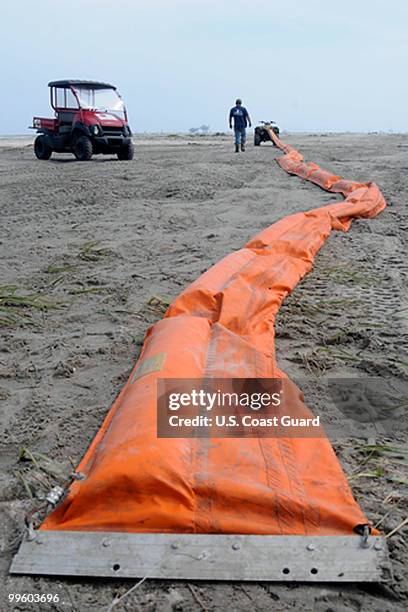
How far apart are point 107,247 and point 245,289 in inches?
91.2

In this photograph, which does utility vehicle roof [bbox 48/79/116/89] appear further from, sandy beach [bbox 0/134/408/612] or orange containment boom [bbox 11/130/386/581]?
orange containment boom [bbox 11/130/386/581]

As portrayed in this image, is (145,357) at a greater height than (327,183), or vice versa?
(327,183)

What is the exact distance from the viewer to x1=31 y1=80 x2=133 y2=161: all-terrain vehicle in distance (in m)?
12.1

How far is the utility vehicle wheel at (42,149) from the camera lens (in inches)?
512

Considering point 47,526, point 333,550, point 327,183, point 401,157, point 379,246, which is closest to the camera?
point 333,550

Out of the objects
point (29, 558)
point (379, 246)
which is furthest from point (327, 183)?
point (29, 558)

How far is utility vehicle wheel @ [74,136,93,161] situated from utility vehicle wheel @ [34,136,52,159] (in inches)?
35.0

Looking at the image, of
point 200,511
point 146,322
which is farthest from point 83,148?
point 200,511

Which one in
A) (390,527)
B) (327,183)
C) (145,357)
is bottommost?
(390,527)

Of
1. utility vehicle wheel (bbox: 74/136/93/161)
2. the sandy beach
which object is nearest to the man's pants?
utility vehicle wheel (bbox: 74/136/93/161)

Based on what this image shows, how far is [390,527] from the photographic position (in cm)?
184

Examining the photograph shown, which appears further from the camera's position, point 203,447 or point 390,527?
point 203,447

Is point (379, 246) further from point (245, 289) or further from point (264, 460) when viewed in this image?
point (264, 460)

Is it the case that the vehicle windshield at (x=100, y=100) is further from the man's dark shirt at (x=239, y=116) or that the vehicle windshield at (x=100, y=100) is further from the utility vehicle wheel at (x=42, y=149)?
the man's dark shirt at (x=239, y=116)
